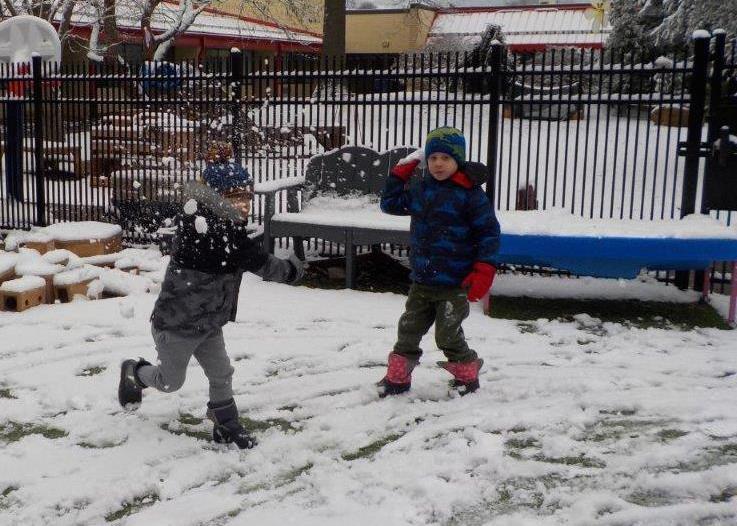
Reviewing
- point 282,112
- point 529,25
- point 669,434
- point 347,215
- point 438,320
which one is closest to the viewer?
point 669,434

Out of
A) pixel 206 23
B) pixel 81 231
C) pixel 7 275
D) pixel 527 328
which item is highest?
pixel 206 23

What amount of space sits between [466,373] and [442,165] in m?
1.24

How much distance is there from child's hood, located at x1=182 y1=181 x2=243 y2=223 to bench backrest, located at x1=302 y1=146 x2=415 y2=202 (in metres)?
4.31

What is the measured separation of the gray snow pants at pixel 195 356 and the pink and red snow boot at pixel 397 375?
107cm

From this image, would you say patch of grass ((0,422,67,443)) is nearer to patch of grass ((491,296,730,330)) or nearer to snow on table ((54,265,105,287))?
snow on table ((54,265,105,287))

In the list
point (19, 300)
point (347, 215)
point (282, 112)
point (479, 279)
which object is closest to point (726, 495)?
point (479, 279)

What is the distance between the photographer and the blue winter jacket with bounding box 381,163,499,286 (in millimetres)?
4512

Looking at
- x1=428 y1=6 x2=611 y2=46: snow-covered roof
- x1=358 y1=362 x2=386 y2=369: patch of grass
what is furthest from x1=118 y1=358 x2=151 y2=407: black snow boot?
x1=428 y1=6 x2=611 y2=46: snow-covered roof

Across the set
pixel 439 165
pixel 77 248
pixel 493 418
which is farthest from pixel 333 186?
pixel 493 418

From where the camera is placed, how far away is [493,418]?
4379 millimetres

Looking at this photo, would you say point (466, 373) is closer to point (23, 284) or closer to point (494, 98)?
point (494, 98)

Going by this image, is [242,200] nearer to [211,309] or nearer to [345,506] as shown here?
[211,309]

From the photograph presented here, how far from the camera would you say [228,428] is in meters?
4.02

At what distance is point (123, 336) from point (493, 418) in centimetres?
303
